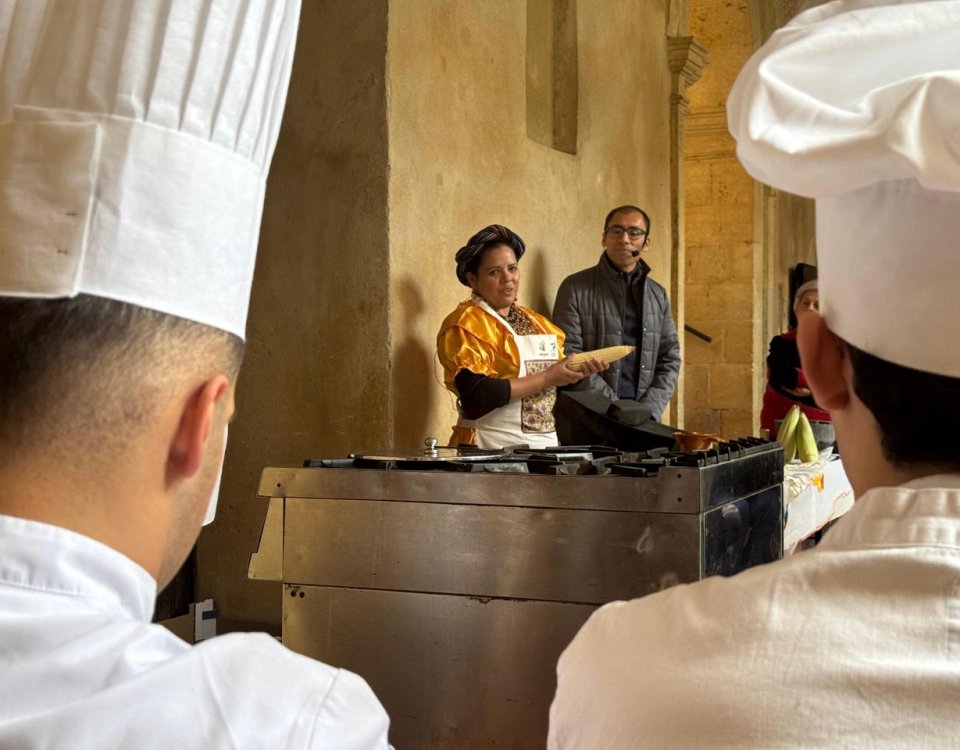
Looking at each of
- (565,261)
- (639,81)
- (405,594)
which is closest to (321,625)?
(405,594)

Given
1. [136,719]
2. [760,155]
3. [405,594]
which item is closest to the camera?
[136,719]

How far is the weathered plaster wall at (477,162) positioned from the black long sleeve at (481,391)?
1.31ft

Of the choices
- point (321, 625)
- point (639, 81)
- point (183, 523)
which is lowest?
point (321, 625)

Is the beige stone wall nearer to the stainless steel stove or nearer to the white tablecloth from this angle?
the white tablecloth

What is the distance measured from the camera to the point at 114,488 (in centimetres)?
102

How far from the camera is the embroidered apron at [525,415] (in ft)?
18.5

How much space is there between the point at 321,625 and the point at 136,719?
2122mm

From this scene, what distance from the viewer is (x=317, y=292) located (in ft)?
19.2

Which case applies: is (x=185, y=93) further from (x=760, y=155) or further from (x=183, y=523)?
(x=760, y=155)

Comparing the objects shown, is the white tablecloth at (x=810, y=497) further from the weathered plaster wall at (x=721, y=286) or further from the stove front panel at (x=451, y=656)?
the weathered plaster wall at (x=721, y=286)

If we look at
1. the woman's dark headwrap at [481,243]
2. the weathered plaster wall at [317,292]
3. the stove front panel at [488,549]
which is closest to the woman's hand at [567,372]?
the woman's dark headwrap at [481,243]

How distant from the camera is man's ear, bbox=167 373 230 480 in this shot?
3.50 feet

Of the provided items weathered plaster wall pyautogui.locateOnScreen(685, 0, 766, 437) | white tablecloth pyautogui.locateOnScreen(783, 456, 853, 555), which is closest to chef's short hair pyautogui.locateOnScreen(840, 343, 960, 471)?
white tablecloth pyautogui.locateOnScreen(783, 456, 853, 555)

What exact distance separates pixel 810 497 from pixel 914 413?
3433 mm
